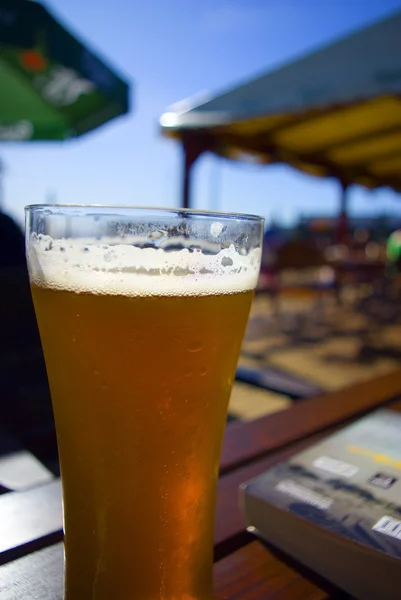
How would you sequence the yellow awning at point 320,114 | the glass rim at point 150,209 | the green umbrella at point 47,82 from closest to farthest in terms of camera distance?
the glass rim at point 150,209 → the green umbrella at point 47,82 → the yellow awning at point 320,114

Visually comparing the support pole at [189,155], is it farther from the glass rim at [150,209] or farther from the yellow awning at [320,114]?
the glass rim at [150,209]

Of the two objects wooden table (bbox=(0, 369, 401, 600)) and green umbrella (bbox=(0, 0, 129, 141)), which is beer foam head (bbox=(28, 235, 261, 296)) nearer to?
wooden table (bbox=(0, 369, 401, 600))

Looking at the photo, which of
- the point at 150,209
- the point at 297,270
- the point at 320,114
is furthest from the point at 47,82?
the point at 297,270

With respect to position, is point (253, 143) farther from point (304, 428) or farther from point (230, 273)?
point (230, 273)

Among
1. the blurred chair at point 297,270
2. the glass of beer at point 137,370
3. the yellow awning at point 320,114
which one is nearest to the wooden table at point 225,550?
the glass of beer at point 137,370

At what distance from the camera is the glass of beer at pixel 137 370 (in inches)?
15.9

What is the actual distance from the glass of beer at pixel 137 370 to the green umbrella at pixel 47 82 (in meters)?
2.57

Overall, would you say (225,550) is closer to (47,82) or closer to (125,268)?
(125,268)

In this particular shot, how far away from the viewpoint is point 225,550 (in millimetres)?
559

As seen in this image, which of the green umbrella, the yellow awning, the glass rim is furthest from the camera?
the yellow awning

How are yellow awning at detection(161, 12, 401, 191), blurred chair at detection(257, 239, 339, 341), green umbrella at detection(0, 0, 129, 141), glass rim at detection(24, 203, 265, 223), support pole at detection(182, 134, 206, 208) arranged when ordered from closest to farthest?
glass rim at detection(24, 203, 265, 223)
green umbrella at detection(0, 0, 129, 141)
yellow awning at detection(161, 12, 401, 191)
support pole at detection(182, 134, 206, 208)
blurred chair at detection(257, 239, 339, 341)

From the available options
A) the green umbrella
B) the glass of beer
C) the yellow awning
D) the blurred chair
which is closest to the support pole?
the yellow awning

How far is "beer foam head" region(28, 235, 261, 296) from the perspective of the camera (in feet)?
1.32

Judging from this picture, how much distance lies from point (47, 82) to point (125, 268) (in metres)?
3.31
